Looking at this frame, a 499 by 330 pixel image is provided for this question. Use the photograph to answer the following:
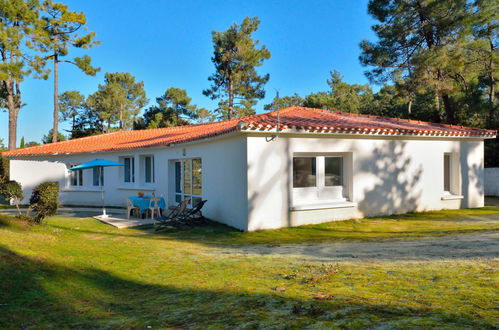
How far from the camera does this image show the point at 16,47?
24.7 m

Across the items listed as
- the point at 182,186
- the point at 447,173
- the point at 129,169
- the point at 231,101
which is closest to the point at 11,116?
the point at 129,169

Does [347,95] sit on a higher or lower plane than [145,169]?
higher

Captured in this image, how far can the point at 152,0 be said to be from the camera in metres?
18.5

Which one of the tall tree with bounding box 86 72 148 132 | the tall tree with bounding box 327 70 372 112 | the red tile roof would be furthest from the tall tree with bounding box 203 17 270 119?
the tall tree with bounding box 86 72 148 132

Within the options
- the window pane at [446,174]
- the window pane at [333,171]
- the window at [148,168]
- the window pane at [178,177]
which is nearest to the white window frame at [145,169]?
the window at [148,168]

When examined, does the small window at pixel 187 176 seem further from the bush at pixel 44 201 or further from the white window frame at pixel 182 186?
the bush at pixel 44 201

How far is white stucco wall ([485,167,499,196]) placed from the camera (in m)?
21.0

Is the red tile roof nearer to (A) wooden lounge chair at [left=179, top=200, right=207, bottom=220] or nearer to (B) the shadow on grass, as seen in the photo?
(A) wooden lounge chair at [left=179, top=200, right=207, bottom=220]

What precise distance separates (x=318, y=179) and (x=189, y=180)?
5.54 metres

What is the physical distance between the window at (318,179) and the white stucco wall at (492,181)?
14.0m

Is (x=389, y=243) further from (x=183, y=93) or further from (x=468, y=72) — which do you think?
(x=183, y=93)

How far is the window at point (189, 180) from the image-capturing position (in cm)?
1405

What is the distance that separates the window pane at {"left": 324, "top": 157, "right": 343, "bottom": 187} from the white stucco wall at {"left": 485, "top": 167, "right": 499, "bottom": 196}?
1406cm

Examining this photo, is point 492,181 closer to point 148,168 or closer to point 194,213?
point 194,213
